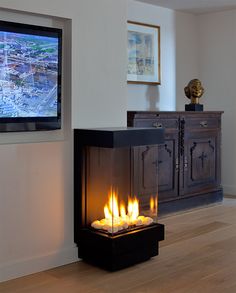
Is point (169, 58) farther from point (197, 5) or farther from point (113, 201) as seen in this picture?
point (113, 201)

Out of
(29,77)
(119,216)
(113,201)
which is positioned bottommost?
(119,216)

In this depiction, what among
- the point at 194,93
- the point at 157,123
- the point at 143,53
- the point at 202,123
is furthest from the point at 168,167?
the point at 143,53

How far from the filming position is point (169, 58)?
5875 millimetres

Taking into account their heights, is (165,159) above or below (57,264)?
above

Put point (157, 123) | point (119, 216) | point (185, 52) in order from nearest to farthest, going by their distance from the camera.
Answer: point (119, 216) < point (157, 123) < point (185, 52)

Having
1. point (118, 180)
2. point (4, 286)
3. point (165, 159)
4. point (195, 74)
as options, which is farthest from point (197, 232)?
point (195, 74)

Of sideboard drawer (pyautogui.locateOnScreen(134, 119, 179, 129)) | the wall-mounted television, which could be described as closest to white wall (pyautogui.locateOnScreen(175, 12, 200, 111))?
sideboard drawer (pyautogui.locateOnScreen(134, 119, 179, 129))

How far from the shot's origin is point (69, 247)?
3.48m

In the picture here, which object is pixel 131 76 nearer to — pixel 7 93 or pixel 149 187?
pixel 149 187

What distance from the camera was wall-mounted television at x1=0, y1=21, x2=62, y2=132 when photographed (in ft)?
10.0

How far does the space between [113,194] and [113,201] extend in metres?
0.05

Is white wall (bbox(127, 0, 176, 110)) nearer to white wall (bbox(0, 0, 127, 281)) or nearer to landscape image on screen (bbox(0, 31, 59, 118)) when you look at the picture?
white wall (bbox(0, 0, 127, 281))

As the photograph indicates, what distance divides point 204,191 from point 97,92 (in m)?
2.29

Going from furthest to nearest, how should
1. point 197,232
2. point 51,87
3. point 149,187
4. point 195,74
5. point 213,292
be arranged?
point 195,74
point 197,232
point 149,187
point 51,87
point 213,292
